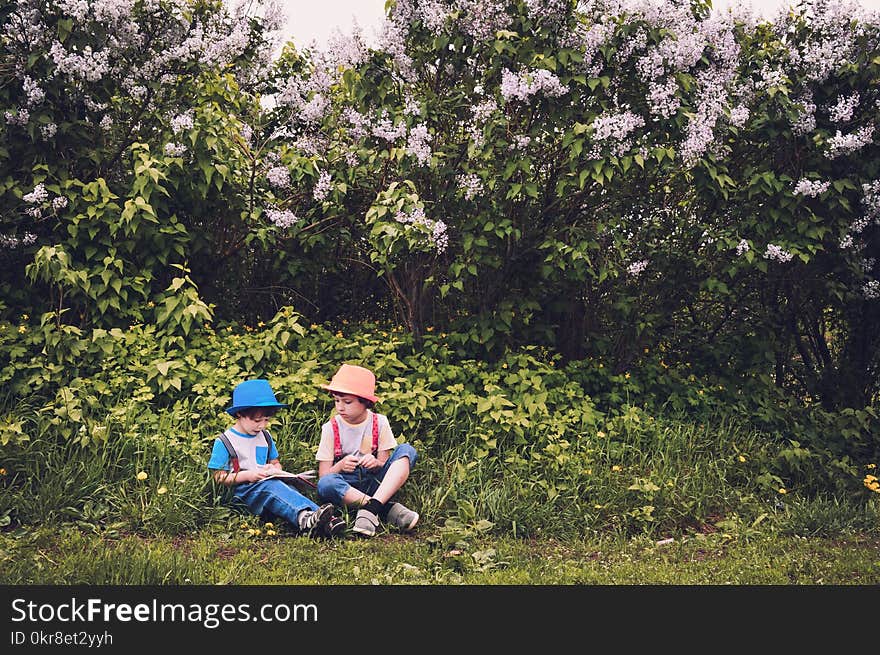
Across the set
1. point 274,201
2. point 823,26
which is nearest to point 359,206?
point 274,201

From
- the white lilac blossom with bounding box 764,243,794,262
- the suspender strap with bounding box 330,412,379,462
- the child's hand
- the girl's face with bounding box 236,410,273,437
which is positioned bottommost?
the child's hand

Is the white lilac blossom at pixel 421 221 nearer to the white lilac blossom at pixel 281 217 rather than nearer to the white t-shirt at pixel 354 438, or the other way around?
the white lilac blossom at pixel 281 217

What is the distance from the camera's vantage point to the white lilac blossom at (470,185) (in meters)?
5.86

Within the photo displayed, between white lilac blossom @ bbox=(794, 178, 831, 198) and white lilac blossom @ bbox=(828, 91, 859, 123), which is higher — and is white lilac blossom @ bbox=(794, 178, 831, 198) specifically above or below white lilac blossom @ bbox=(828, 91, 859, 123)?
below

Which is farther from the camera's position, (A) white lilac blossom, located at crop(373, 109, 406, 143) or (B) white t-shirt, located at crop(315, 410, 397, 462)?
(A) white lilac blossom, located at crop(373, 109, 406, 143)

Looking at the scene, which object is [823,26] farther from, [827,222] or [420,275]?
[420,275]

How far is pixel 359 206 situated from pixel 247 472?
2.73m

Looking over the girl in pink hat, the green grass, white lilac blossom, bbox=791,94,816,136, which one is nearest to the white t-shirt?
the girl in pink hat

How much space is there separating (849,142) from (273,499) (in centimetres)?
457

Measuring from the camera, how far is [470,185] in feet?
19.3

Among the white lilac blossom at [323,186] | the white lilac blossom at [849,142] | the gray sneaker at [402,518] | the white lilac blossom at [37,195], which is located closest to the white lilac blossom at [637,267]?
the white lilac blossom at [849,142]

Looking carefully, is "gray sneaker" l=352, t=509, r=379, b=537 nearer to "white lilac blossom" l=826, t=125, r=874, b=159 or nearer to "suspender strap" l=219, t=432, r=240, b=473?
"suspender strap" l=219, t=432, r=240, b=473

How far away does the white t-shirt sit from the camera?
4.74m

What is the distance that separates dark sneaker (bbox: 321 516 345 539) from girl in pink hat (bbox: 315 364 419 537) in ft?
0.39
